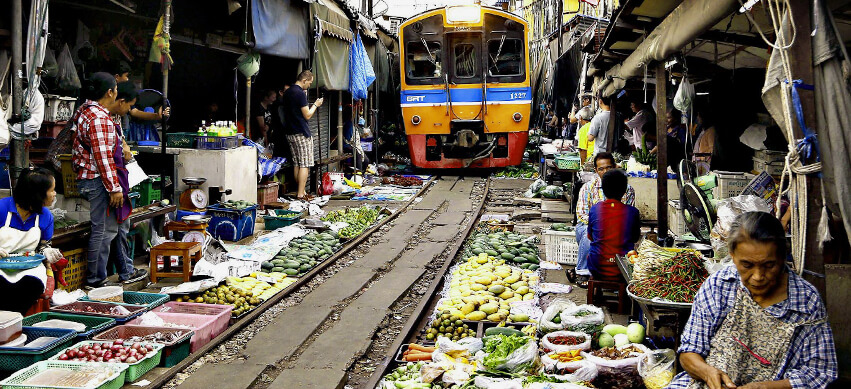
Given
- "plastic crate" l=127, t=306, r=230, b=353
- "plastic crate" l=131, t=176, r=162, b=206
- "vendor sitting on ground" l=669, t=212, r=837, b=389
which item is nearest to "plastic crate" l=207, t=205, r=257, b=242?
"plastic crate" l=131, t=176, r=162, b=206

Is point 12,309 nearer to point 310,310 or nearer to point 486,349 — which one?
point 310,310

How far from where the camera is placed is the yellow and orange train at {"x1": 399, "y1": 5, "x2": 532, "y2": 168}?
16531 millimetres

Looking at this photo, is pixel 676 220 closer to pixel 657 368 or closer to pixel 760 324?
pixel 657 368

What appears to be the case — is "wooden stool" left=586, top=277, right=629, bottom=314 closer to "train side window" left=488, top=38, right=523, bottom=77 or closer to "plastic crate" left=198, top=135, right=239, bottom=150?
"plastic crate" left=198, top=135, right=239, bottom=150

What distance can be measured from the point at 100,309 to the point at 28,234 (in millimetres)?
777

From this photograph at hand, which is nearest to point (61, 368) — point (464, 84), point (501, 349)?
point (501, 349)

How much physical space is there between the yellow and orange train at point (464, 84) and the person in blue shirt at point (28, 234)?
1122cm

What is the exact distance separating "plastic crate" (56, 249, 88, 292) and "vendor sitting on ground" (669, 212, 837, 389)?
18.1 ft

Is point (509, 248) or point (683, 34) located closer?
point (683, 34)

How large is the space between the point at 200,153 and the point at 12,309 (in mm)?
4833

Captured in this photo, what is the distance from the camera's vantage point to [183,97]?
14023 mm

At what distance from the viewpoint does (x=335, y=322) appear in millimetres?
6512

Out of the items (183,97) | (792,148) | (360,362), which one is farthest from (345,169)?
(792,148)

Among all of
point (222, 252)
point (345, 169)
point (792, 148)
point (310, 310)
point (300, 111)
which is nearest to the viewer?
point (792, 148)
